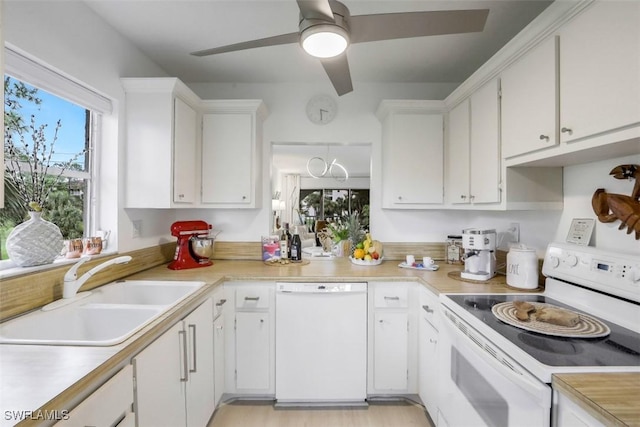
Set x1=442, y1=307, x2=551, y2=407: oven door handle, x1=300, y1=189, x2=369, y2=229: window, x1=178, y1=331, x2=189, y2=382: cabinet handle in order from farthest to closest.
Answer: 1. x1=300, y1=189, x2=369, y2=229: window
2. x1=178, y1=331, x2=189, y2=382: cabinet handle
3. x1=442, y1=307, x2=551, y2=407: oven door handle

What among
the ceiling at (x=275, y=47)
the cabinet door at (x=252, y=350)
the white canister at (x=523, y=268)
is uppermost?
the ceiling at (x=275, y=47)

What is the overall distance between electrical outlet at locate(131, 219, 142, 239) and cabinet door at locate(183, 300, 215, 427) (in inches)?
30.3

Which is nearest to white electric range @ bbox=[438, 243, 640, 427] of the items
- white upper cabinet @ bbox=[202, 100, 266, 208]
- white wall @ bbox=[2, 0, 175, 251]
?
white upper cabinet @ bbox=[202, 100, 266, 208]

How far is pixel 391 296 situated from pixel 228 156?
160 cm

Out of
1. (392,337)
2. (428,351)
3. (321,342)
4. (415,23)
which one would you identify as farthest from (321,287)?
(415,23)

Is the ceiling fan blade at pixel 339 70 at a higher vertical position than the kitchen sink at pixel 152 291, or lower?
higher

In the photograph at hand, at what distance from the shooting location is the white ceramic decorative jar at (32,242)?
1.27 m

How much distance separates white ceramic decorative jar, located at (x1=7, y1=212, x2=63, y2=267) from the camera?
4.17 ft

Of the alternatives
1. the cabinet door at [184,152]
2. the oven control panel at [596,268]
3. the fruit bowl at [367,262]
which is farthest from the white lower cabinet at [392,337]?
the cabinet door at [184,152]

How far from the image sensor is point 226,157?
2291 millimetres

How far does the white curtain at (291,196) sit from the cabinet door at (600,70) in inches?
212

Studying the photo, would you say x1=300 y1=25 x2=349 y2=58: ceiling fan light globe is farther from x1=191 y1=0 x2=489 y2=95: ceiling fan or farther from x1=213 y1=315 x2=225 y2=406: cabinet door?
x1=213 y1=315 x2=225 y2=406: cabinet door

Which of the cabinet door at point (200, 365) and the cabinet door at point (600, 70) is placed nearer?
the cabinet door at point (600, 70)

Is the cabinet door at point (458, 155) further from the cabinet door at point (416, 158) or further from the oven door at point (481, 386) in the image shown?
the oven door at point (481, 386)
